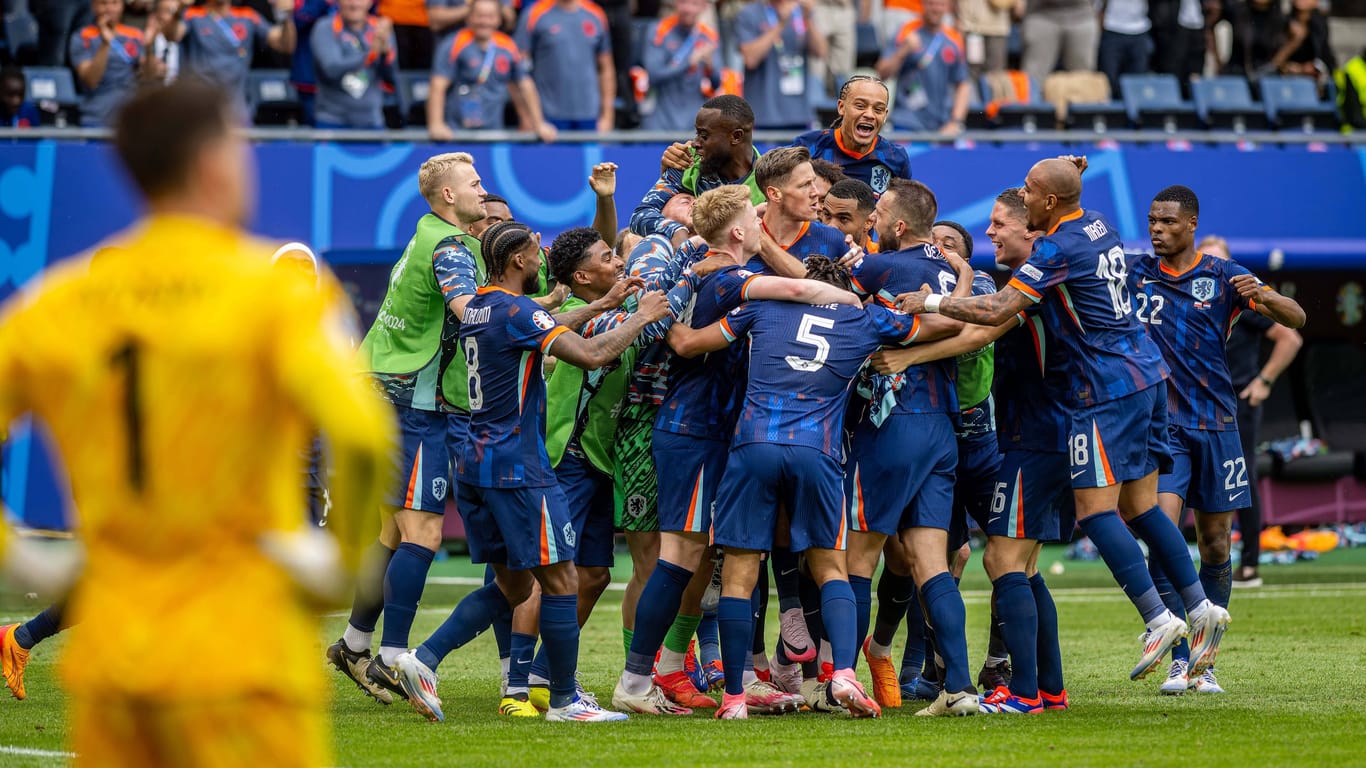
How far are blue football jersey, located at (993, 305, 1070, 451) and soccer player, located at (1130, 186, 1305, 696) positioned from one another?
102cm

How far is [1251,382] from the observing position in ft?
39.1

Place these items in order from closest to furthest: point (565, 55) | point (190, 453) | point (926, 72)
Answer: point (190, 453)
point (565, 55)
point (926, 72)

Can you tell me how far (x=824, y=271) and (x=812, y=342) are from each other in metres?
0.43

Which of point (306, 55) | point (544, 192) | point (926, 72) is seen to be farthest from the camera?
point (926, 72)

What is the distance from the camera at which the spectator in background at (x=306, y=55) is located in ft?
48.4

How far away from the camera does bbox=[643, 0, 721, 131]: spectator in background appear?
1538 cm

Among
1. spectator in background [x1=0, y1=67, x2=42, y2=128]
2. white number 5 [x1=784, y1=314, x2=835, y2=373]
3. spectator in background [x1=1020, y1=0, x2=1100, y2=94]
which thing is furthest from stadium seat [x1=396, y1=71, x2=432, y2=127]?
white number 5 [x1=784, y1=314, x2=835, y2=373]

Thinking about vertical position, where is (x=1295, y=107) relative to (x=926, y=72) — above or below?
below

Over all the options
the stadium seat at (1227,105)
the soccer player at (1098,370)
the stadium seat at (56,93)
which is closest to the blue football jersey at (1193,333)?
Result: the soccer player at (1098,370)

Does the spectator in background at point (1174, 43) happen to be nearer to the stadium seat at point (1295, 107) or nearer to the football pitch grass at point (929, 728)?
the stadium seat at point (1295, 107)

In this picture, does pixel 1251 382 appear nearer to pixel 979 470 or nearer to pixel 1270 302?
pixel 1270 302

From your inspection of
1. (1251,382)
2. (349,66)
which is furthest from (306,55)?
(1251,382)

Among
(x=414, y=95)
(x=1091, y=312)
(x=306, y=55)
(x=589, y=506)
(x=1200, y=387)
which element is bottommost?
(x=589, y=506)

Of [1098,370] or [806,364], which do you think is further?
[1098,370]
